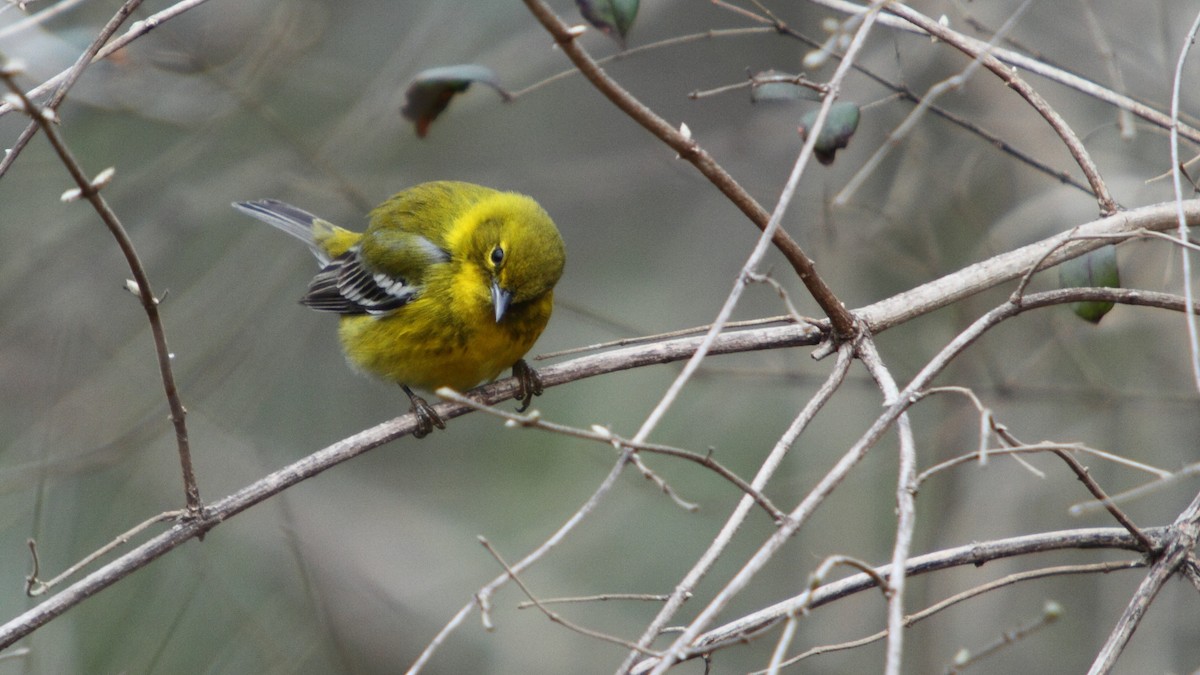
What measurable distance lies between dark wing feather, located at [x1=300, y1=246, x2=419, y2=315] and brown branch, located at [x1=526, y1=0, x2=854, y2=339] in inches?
90.7

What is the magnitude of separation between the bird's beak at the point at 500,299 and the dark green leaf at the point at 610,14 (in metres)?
1.59

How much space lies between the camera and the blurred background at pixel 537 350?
18.1 ft

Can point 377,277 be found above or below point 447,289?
above

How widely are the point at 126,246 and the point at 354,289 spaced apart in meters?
2.94

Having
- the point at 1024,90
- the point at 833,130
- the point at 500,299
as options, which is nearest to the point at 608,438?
the point at 833,130

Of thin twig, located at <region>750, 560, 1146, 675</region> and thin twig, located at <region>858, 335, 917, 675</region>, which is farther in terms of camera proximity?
thin twig, located at <region>750, 560, 1146, 675</region>

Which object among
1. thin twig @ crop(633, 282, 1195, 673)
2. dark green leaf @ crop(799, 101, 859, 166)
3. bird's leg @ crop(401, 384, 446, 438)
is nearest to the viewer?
thin twig @ crop(633, 282, 1195, 673)

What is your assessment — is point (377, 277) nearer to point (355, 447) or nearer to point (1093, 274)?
point (355, 447)

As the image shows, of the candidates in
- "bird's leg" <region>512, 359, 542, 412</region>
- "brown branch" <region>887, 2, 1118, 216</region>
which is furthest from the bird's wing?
"brown branch" <region>887, 2, 1118, 216</region>

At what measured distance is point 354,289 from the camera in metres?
5.24

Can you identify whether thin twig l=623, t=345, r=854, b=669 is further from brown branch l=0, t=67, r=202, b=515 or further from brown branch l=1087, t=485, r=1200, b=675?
brown branch l=0, t=67, r=202, b=515

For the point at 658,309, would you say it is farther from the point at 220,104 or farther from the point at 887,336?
the point at 220,104

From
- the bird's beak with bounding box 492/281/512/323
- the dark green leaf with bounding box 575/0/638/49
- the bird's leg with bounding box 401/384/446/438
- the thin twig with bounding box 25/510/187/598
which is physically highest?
the dark green leaf with bounding box 575/0/638/49

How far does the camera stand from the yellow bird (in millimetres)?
4371
